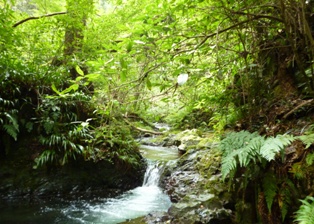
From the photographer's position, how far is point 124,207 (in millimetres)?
4918

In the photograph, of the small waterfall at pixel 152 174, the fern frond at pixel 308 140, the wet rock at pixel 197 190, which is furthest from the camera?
the small waterfall at pixel 152 174

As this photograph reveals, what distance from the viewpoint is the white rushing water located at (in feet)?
14.6

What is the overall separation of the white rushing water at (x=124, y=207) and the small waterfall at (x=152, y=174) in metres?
0.05

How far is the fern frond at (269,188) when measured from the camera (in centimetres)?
261

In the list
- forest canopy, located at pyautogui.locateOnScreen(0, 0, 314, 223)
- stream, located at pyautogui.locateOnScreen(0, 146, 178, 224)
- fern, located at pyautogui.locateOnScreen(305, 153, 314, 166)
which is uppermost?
forest canopy, located at pyautogui.locateOnScreen(0, 0, 314, 223)

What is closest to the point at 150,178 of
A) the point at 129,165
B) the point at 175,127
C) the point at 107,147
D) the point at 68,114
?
the point at 129,165

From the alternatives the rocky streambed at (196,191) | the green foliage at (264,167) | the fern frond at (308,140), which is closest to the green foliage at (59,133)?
the rocky streambed at (196,191)

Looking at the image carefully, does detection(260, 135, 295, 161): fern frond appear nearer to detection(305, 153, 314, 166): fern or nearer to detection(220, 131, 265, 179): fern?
detection(220, 131, 265, 179): fern

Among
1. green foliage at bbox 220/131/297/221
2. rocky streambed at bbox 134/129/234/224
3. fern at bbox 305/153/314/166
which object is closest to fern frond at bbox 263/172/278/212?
green foliage at bbox 220/131/297/221

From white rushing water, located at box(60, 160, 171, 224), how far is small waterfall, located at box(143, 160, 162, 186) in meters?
0.05

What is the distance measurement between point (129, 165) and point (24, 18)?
4820mm

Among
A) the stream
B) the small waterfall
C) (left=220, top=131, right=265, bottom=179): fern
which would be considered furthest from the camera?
the small waterfall

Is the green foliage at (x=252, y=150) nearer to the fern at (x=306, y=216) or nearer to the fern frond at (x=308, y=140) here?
the fern frond at (x=308, y=140)

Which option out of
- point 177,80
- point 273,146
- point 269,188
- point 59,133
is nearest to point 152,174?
point 59,133
